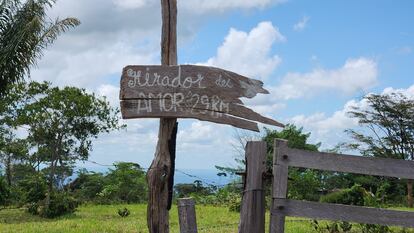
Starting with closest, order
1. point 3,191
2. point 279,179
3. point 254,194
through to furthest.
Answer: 1. point 279,179
2. point 254,194
3. point 3,191

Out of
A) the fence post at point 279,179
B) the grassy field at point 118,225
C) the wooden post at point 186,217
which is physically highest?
the fence post at point 279,179

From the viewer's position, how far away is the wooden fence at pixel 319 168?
156 inches

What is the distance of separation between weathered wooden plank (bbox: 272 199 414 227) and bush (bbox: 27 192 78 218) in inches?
458

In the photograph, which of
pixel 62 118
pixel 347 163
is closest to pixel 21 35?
pixel 62 118

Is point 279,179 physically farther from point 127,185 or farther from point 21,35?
point 127,185

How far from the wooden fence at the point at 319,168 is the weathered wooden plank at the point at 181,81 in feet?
2.15

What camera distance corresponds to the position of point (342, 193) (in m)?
12.4

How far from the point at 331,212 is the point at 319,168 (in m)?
0.34

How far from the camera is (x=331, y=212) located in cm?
401

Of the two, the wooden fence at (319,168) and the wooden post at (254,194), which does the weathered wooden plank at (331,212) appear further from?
the wooden post at (254,194)

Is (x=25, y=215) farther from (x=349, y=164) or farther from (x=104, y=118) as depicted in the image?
(x=349, y=164)

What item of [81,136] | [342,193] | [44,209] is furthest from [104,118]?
[342,193]

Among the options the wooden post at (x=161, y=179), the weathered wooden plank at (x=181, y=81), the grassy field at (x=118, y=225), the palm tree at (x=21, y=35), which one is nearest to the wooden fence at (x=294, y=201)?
the wooden post at (x=161, y=179)

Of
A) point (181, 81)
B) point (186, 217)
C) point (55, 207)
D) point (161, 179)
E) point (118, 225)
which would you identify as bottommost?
point (118, 225)
